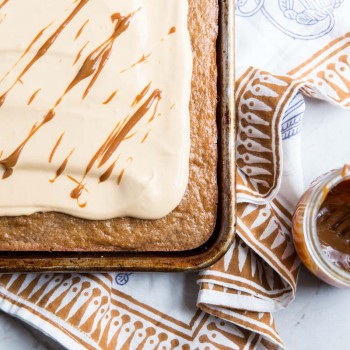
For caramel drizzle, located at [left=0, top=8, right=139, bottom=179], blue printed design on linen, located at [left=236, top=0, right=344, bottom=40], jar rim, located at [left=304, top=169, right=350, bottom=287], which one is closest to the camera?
caramel drizzle, located at [left=0, top=8, right=139, bottom=179]

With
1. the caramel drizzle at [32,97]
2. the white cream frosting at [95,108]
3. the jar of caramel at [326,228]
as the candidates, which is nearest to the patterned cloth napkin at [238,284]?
the jar of caramel at [326,228]

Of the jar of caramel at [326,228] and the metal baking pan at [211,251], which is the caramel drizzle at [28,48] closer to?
the metal baking pan at [211,251]

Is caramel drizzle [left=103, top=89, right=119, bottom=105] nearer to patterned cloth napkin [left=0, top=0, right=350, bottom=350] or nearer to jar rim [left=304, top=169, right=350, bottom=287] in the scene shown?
patterned cloth napkin [left=0, top=0, right=350, bottom=350]

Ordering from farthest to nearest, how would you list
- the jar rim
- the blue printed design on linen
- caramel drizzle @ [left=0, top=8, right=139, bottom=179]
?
1. the blue printed design on linen
2. the jar rim
3. caramel drizzle @ [left=0, top=8, right=139, bottom=179]

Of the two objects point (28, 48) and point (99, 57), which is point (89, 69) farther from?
point (28, 48)

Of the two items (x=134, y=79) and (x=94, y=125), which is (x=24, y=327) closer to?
(x=94, y=125)

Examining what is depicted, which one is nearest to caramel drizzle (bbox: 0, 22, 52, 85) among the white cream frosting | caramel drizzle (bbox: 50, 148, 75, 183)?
the white cream frosting

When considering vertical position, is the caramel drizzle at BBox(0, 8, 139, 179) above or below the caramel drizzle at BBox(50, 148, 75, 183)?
above

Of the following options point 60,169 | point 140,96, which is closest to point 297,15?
point 140,96
